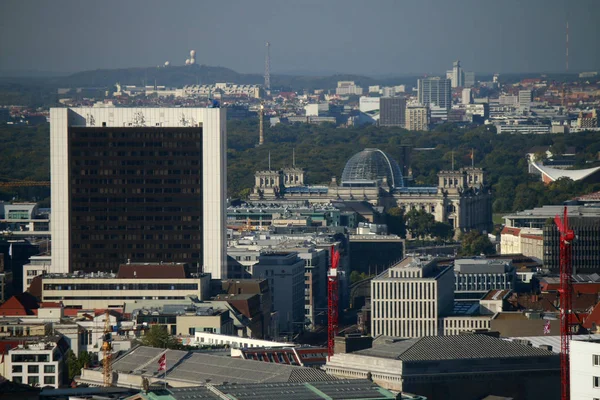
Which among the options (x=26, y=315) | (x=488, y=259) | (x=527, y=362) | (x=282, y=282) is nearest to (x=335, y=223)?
(x=488, y=259)

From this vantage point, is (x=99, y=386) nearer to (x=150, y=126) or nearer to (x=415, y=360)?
(x=415, y=360)

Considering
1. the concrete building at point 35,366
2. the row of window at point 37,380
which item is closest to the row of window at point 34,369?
the concrete building at point 35,366

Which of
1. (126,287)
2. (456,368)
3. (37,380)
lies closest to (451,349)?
(456,368)

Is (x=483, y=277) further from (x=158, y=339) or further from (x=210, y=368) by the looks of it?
(x=210, y=368)

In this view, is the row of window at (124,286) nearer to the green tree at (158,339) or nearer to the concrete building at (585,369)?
the green tree at (158,339)

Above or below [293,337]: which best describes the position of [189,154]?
above
